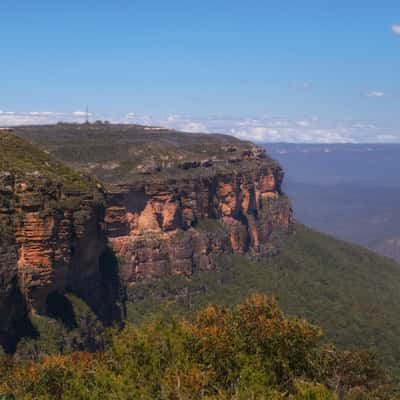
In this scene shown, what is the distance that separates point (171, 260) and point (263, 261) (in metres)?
26.9

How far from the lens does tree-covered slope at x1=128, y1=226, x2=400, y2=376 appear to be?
8575 centimetres

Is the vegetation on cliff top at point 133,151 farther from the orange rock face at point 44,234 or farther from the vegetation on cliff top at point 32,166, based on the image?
the orange rock face at point 44,234

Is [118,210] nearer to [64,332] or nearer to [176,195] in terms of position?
[176,195]

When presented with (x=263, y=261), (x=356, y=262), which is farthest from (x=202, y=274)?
(x=356, y=262)

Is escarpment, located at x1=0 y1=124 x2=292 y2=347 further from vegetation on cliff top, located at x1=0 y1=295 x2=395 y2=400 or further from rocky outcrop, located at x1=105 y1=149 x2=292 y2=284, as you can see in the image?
vegetation on cliff top, located at x1=0 y1=295 x2=395 y2=400

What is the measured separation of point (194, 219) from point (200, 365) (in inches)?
2836

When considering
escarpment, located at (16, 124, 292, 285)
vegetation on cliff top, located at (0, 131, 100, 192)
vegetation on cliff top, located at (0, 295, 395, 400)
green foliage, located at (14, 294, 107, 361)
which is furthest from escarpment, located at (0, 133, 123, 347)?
escarpment, located at (16, 124, 292, 285)

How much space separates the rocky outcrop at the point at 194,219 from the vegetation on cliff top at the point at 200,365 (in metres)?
48.6

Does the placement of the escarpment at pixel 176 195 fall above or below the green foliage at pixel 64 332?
above

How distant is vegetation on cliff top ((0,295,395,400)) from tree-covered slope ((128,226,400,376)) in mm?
43331

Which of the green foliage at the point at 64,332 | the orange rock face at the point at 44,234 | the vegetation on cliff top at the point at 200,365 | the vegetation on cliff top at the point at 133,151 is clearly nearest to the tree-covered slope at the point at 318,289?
the vegetation on cliff top at the point at 133,151

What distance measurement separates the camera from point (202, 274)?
10125cm

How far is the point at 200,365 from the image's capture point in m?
29.8

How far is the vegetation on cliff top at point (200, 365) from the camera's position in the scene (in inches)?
1102
